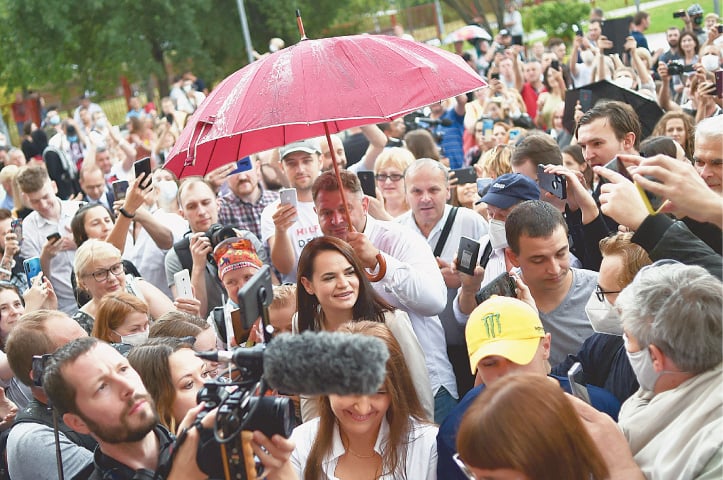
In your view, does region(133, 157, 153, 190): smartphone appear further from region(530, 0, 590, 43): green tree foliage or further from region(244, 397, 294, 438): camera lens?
region(530, 0, 590, 43): green tree foliage

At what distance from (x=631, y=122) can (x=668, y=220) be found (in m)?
2.13

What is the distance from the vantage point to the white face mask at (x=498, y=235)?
453 centimetres

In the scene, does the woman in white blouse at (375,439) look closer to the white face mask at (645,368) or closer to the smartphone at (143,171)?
the white face mask at (645,368)

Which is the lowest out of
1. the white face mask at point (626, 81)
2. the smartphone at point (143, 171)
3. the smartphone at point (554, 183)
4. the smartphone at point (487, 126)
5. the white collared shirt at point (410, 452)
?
the white collared shirt at point (410, 452)

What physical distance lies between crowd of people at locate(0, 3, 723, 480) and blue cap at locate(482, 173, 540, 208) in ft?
0.05

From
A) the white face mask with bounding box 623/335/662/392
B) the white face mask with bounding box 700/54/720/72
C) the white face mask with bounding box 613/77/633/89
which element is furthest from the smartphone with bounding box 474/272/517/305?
the white face mask with bounding box 700/54/720/72

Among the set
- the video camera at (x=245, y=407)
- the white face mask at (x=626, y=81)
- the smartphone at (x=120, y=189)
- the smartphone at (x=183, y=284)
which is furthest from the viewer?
the white face mask at (x=626, y=81)

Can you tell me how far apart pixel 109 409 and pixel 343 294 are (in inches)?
51.4

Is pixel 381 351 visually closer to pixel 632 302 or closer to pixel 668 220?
pixel 632 302

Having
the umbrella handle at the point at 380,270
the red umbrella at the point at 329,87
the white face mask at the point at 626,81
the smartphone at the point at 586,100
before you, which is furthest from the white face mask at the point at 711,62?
the umbrella handle at the point at 380,270

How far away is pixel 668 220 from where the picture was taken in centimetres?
301

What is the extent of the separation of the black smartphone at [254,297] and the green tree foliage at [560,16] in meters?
24.0

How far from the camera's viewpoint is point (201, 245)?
18.0ft

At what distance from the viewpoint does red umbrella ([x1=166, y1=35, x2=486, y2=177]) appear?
3693 mm
